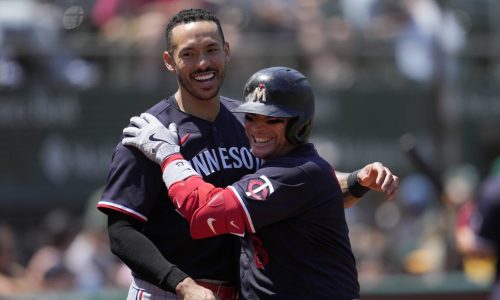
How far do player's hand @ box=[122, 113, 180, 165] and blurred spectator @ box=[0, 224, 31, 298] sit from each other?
13.0 ft

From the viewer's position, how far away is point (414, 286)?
8797mm

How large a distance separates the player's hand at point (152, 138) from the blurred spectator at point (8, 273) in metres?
3.97

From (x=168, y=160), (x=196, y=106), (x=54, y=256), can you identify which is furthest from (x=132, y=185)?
(x=54, y=256)

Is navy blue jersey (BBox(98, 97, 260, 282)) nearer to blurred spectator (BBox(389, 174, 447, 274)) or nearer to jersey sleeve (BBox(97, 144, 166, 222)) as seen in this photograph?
jersey sleeve (BBox(97, 144, 166, 222))

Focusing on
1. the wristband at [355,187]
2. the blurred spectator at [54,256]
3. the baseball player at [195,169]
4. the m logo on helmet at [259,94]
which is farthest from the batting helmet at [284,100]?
the blurred spectator at [54,256]

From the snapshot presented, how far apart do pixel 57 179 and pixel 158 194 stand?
19.3ft

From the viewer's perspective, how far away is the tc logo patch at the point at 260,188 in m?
4.29

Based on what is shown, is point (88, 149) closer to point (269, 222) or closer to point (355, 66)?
point (355, 66)

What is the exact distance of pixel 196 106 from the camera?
4.77 metres

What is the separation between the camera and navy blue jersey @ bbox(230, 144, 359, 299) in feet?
14.2

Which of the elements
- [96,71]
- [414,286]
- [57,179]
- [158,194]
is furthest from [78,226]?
[158,194]

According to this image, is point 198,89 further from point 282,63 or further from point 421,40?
point 421,40

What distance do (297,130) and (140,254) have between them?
80 cm

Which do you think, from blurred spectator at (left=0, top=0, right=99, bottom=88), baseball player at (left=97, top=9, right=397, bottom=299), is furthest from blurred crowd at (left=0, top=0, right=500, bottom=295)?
baseball player at (left=97, top=9, right=397, bottom=299)
